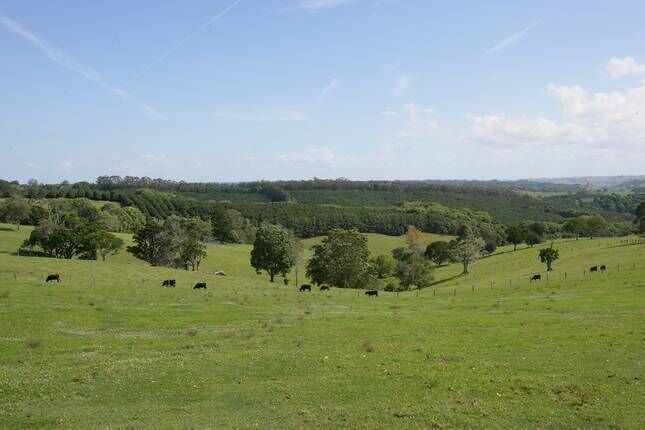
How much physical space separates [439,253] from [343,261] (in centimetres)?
5596

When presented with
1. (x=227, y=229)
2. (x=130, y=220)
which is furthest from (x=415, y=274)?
(x=130, y=220)

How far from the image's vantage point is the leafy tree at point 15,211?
132 meters

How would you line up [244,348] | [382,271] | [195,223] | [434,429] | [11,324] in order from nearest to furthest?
[434,429]
[244,348]
[11,324]
[195,223]
[382,271]

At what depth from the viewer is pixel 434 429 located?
15.2 metres

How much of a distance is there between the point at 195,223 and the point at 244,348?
80509 mm

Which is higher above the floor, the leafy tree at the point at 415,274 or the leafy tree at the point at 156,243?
the leafy tree at the point at 156,243

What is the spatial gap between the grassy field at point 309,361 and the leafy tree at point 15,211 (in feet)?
316

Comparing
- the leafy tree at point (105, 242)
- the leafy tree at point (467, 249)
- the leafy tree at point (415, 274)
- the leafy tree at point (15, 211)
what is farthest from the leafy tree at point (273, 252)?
the leafy tree at point (15, 211)

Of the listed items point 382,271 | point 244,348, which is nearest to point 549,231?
point 382,271

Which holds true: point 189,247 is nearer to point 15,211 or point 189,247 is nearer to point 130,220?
point 15,211

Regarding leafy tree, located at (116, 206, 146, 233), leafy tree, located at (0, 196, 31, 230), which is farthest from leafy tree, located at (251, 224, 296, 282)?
leafy tree, located at (116, 206, 146, 233)

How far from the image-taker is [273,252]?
86.2 metres

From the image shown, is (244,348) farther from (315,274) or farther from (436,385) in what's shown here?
(315,274)

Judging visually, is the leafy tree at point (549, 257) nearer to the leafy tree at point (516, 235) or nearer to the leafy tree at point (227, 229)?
the leafy tree at point (516, 235)
